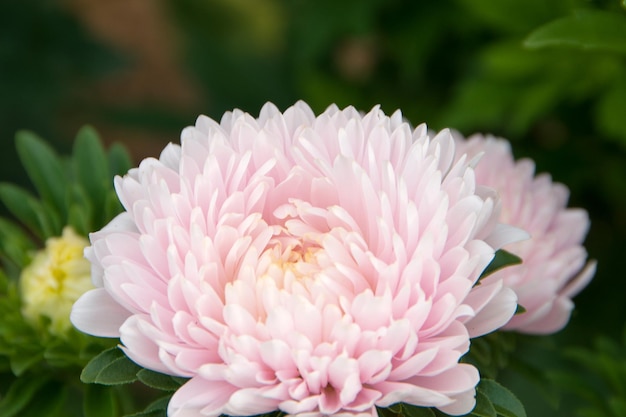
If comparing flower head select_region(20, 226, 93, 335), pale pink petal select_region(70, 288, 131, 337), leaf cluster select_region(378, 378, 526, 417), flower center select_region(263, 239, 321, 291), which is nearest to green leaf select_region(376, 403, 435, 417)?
leaf cluster select_region(378, 378, 526, 417)

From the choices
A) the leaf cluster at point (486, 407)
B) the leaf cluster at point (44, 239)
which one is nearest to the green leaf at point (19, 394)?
the leaf cluster at point (44, 239)

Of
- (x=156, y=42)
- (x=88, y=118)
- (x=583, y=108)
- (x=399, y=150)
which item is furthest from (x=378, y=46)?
(x=399, y=150)

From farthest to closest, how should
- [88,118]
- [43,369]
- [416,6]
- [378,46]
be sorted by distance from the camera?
[88,118] < [378,46] < [416,6] < [43,369]

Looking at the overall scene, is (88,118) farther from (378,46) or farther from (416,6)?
(416,6)

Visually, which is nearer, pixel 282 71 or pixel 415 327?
pixel 415 327

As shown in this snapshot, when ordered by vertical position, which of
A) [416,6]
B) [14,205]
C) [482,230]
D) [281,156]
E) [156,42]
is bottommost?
[482,230]

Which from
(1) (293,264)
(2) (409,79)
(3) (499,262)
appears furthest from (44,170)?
(2) (409,79)
